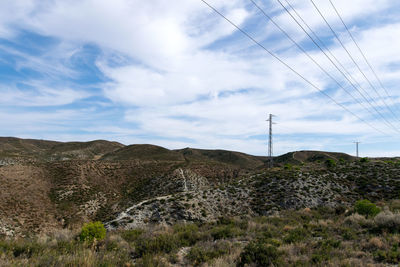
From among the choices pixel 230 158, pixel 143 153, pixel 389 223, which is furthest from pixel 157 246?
pixel 230 158

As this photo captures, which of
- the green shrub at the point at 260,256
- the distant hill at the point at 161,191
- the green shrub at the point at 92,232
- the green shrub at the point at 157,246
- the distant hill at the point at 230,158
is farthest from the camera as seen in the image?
the distant hill at the point at 230,158

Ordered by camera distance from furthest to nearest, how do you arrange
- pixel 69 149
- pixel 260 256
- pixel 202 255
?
1. pixel 69 149
2. pixel 202 255
3. pixel 260 256

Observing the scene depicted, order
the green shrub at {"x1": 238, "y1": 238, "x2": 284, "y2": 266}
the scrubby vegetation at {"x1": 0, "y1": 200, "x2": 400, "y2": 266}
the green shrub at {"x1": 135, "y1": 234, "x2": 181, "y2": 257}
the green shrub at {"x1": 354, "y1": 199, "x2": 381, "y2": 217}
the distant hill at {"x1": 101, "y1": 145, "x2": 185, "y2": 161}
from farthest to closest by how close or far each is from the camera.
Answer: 1. the distant hill at {"x1": 101, "y1": 145, "x2": 185, "y2": 161}
2. the green shrub at {"x1": 354, "y1": 199, "x2": 381, "y2": 217}
3. the green shrub at {"x1": 135, "y1": 234, "x2": 181, "y2": 257}
4. the green shrub at {"x1": 238, "y1": 238, "x2": 284, "y2": 266}
5. the scrubby vegetation at {"x1": 0, "y1": 200, "x2": 400, "y2": 266}

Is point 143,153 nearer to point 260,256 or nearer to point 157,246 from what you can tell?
point 157,246

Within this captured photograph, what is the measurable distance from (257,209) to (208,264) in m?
20.8

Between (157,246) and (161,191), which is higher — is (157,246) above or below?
above

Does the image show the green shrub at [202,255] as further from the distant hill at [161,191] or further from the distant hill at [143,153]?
the distant hill at [143,153]

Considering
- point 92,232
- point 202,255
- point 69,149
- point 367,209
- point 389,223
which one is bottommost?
point 92,232

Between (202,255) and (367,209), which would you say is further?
(367,209)

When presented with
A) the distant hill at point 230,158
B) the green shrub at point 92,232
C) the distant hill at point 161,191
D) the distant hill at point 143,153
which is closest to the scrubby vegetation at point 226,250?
the green shrub at point 92,232

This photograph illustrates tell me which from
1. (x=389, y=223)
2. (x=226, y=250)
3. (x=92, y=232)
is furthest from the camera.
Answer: (x=389, y=223)

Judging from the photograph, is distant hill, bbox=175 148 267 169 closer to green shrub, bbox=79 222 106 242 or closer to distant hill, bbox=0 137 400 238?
distant hill, bbox=0 137 400 238

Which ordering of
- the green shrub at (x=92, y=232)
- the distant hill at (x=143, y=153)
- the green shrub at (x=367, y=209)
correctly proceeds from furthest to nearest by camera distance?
the distant hill at (x=143, y=153)
the green shrub at (x=367, y=209)
the green shrub at (x=92, y=232)

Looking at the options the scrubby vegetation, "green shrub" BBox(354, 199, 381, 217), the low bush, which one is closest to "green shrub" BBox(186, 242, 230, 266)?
the scrubby vegetation
